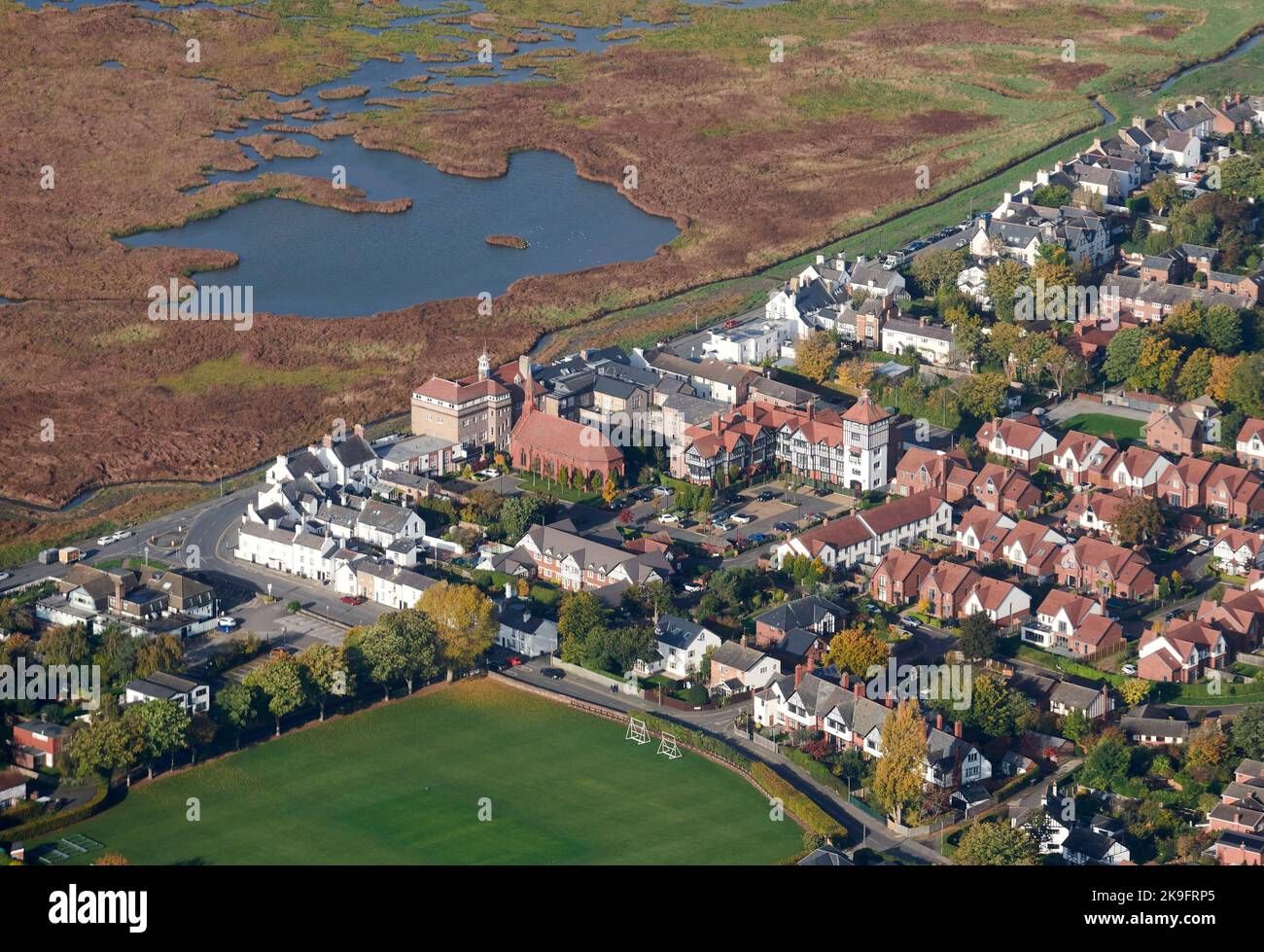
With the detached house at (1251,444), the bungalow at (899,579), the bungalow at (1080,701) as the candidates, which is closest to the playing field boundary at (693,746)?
the bungalow at (1080,701)

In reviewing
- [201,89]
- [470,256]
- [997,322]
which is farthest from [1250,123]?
[201,89]

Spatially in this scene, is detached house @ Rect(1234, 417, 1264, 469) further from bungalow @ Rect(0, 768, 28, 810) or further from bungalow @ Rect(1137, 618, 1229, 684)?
bungalow @ Rect(0, 768, 28, 810)

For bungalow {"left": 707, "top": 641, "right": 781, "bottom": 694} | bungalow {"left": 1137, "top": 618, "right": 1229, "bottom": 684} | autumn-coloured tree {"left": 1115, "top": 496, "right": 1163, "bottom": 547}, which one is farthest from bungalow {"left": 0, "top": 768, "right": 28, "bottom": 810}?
autumn-coloured tree {"left": 1115, "top": 496, "right": 1163, "bottom": 547}

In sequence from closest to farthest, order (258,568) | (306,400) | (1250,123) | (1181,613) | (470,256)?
1. (1181,613)
2. (258,568)
3. (306,400)
4. (470,256)
5. (1250,123)

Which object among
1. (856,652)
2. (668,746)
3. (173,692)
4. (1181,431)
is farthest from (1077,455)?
(173,692)

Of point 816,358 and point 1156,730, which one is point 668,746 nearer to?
point 1156,730

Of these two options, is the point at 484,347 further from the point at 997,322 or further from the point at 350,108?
the point at 350,108
